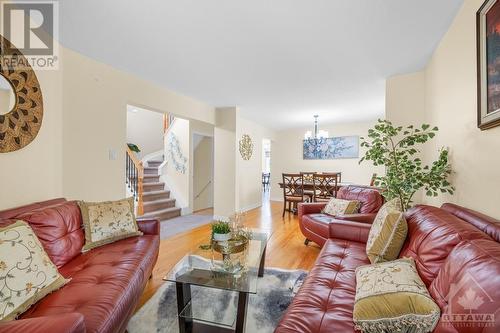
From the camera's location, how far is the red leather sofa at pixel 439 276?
2.55ft

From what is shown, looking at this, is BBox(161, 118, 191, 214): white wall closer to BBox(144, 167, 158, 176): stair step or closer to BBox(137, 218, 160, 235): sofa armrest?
BBox(144, 167, 158, 176): stair step

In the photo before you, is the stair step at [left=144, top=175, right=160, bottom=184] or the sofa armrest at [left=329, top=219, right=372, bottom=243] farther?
the stair step at [left=144, top=175, right=160, bottom=184]

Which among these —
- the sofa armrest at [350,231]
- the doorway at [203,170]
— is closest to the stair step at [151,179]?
the doorway at [203,170]

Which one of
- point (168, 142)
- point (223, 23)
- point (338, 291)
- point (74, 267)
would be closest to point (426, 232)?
point (338, 291)

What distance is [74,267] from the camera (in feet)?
5.22

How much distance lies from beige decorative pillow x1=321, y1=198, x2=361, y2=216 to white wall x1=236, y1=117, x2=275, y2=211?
2.69 m

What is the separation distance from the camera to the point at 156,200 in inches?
193

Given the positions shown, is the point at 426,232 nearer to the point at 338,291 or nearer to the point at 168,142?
the point at 338,291

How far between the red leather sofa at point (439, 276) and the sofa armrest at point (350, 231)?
0.37 metres

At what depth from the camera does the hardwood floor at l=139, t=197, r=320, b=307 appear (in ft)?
8.05

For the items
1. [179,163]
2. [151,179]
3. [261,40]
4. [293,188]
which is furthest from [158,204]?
[261,40]

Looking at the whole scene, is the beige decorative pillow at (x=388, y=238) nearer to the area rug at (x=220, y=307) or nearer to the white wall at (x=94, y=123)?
the area rug at (x=220, y=307)

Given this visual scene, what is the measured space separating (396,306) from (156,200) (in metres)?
4.71

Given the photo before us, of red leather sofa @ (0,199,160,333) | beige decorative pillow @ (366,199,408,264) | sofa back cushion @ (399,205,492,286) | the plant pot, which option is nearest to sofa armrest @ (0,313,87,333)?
red leather sofa @ (0,199,160,333)
